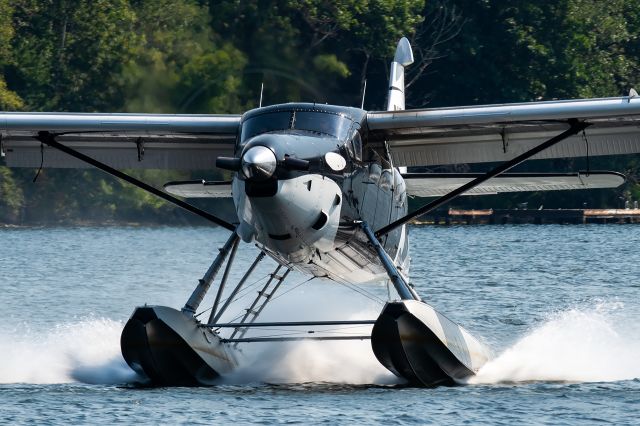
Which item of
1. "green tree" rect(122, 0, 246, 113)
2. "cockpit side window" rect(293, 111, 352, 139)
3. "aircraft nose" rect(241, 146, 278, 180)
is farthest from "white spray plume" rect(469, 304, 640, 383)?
"green tree" rect(122, 0, 246, 113)

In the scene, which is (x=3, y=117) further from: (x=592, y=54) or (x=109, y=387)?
(x=592, y=54)

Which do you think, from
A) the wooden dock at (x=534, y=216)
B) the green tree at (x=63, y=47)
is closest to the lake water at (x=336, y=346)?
the green tree at (x=63, y=47)

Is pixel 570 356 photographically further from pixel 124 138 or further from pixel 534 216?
pixel 534 216

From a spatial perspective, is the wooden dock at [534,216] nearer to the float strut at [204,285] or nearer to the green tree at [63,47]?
the green tree at [63,47]

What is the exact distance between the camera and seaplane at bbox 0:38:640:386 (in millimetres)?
13023

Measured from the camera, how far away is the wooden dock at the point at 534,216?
45.8 m

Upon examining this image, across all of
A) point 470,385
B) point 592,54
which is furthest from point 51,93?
point 470,385

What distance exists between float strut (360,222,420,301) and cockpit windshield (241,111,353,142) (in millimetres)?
1140

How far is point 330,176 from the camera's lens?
13.2 m

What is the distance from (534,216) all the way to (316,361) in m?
32.0

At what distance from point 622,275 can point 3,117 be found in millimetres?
15982

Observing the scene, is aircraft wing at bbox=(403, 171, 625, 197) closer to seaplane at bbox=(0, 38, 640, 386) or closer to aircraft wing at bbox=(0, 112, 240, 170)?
seaplane at bbox=(0, 38, 640, 386)

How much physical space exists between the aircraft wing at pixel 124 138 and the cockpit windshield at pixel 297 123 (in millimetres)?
1581

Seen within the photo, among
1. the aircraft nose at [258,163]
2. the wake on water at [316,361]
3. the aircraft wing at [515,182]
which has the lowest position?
the wake on water at [316,361]
